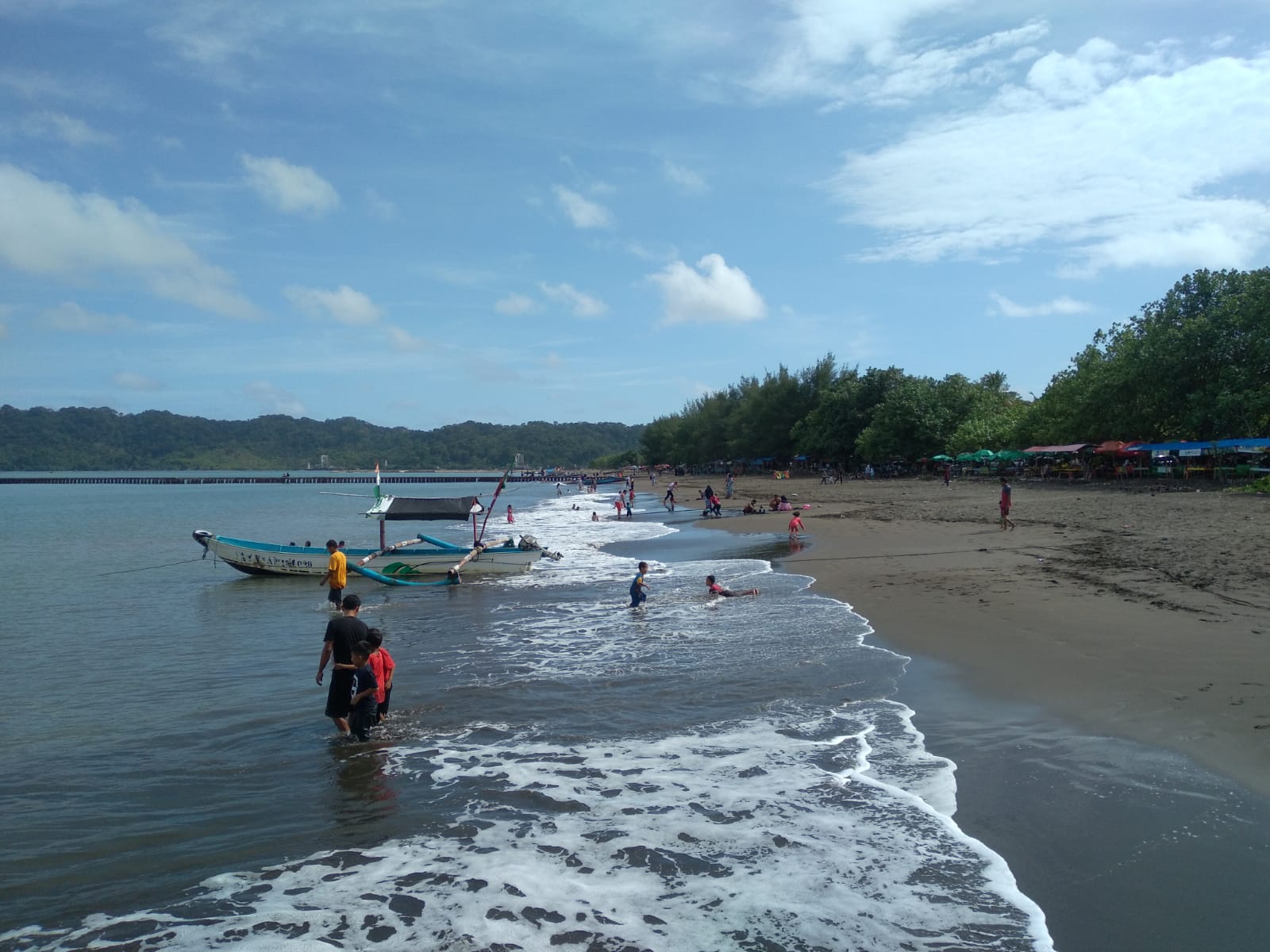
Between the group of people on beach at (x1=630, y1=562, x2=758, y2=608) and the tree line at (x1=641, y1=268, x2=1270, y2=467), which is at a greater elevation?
the tree line at (x1=641, y1=268, x2=1270, y2=467)

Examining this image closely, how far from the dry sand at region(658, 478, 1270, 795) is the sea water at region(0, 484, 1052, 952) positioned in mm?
1621

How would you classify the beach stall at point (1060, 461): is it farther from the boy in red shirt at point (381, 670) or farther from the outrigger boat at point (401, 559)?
the boy in red shirt at point (381, 670)

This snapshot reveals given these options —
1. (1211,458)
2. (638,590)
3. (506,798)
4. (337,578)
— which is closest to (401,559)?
(337,578)

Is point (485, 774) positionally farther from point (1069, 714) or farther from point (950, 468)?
point (950, 468)

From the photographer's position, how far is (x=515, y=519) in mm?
51531

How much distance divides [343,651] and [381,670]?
551 millimetres

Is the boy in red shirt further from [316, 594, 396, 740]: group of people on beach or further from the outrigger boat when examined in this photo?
the outrigger boat

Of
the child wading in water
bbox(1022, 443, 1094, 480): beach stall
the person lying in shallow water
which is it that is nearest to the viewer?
the child wading in water

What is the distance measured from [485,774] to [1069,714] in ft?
18.9

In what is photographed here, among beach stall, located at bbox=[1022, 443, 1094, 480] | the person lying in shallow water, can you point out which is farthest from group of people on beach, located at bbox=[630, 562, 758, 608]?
beach stall, located at bbox=[1022, 443, 1094, 480]

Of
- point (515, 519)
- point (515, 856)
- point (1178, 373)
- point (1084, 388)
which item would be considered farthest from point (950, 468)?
point (515, 856)

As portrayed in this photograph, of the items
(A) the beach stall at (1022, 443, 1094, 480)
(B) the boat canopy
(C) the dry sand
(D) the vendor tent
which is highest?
(D) the vendor tent

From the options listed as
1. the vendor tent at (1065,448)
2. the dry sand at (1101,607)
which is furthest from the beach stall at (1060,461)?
the dry sand at (1101,607)

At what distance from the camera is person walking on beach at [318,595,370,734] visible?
8.64m
